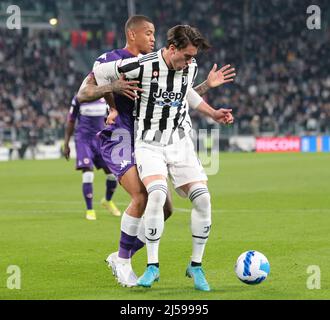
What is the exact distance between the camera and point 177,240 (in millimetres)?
11445

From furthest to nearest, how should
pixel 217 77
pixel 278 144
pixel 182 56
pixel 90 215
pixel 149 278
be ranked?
1. pixel 278 144
2. pixel 90 215
3. pixel 217 77
4. pixel 182 56
5. pixel 149 278

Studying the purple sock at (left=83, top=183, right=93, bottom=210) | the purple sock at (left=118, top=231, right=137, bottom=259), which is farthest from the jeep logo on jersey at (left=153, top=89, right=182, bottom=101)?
the purple sock at (left=83, top=183, right=93, bottom=210)

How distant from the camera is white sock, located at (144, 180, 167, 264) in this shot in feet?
26.0

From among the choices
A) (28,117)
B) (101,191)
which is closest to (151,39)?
(101,191)

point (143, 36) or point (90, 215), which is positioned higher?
point (143, 36)

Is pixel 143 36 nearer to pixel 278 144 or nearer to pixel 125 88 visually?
pixel 125 88

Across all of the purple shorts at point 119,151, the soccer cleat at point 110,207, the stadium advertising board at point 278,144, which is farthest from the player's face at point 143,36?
the stadium advertising board at point 278,144

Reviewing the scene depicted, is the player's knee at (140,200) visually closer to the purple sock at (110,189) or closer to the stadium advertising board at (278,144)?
the purple sock at (110,189)

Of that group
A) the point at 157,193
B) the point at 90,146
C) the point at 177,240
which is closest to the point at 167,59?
Result: the point at 157,193

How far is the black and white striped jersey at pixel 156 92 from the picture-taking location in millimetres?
8156

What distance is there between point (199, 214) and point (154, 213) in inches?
16.9

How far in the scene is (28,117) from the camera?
39750mm

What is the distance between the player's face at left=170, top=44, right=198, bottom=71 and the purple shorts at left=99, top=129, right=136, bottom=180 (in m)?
0.82
